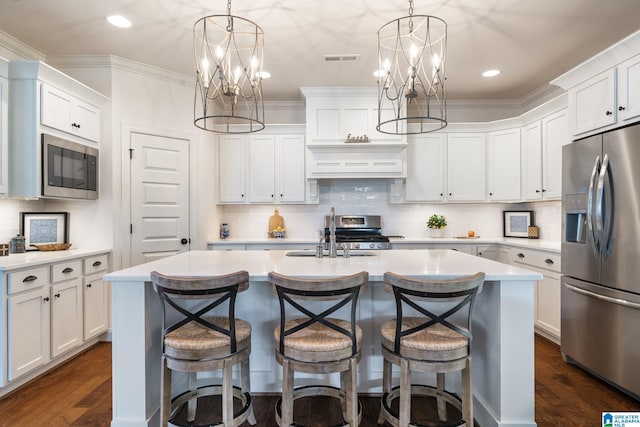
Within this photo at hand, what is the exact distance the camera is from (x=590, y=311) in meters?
2.57

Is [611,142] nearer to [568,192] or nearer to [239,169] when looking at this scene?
[568,192]

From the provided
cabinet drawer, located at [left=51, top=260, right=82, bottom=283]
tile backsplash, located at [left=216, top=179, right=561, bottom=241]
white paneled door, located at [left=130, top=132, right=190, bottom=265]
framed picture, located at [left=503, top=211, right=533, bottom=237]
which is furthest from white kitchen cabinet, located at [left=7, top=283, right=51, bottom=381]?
framed picture, located at [left=503, top=211, right=533, bottom=237]

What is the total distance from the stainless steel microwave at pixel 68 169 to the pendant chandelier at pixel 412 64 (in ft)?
8.90

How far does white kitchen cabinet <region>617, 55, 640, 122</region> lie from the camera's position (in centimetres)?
230

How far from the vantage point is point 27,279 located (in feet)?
8.15

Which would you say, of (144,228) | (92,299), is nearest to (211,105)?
(144,228)

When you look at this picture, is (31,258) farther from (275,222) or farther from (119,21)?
(275,222)

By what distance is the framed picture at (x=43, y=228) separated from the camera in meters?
3.14

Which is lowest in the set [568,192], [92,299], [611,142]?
[92,299]

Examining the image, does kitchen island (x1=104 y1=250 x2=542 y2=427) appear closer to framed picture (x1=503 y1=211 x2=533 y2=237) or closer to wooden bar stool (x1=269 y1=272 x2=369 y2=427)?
wooden bar stool (x1=269 y1=272 x2=369 y2=427)

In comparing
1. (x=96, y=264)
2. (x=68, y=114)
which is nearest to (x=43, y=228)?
(x=96, y=264)

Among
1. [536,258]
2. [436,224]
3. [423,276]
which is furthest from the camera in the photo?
[436,224]

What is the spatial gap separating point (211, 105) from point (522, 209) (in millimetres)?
4317

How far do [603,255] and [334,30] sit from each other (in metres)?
2.71
